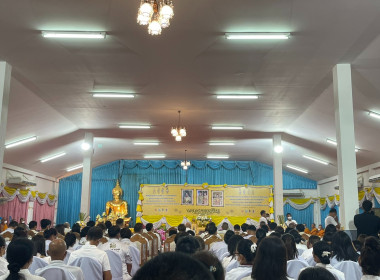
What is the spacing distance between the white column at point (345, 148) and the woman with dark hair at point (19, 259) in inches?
246

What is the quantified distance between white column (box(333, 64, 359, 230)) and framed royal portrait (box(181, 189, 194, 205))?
9.66 m

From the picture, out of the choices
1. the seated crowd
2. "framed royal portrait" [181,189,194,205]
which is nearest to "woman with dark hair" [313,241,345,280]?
the seated crowd

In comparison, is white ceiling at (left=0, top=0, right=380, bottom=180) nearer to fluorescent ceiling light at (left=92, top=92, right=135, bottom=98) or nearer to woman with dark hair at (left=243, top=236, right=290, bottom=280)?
fluorescent ceiling light at (left=92, top=92, right=135, bottom=98)

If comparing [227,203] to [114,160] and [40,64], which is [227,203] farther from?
[40,64]

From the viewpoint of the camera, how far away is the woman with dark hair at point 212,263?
2.25 m

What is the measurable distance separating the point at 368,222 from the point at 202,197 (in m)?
10.9

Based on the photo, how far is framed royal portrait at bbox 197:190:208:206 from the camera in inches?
679

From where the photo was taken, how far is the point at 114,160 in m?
21.7

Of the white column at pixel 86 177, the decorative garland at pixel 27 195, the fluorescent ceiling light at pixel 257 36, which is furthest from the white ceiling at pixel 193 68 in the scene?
the decorative garland at pixel 27 195

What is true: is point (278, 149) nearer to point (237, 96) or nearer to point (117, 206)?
point (237, 96)

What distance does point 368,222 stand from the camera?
6.70m

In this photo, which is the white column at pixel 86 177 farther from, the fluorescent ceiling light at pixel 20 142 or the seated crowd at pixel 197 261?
the seated crowd at pixel 197 261

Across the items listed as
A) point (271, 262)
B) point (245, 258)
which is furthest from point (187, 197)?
point (271, 262)

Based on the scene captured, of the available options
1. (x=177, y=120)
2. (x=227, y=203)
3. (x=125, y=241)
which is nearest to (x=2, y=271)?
(x=125, y=241)
